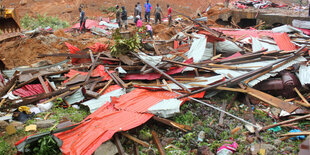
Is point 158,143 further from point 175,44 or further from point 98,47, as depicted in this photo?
point 175,44

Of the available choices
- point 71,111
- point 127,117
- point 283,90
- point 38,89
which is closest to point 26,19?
point 38,89

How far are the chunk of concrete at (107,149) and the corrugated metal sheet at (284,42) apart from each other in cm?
684

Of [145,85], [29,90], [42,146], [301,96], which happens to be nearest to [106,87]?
[145,85]

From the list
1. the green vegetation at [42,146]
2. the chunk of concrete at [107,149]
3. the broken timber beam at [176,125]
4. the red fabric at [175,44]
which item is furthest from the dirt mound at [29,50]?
the broken timber beam at [176,125]

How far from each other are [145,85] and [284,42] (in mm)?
5622

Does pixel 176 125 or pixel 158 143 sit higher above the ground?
pixel 176 125

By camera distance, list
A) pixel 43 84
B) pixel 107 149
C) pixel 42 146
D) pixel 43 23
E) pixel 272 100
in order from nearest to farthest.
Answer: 1. pixel 42 146
2. pixel 107 149
3. pixel 272 100
4. pixel 43 84
5. pixel 43 23

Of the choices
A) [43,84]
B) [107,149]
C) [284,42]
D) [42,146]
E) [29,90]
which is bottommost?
[107,149]

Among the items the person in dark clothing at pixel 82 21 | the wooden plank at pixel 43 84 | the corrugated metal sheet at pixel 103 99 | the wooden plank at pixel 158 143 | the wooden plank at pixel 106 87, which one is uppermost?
the person in dark clothing at pixel 82 21

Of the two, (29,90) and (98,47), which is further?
(98,47)

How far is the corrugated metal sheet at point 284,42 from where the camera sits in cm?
805

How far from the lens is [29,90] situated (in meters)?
6.73

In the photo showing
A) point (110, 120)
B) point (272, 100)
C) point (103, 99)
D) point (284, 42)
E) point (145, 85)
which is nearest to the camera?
point (110, 120)

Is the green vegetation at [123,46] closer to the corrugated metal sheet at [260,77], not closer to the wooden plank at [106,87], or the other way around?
the wooden plank at [106,87]
